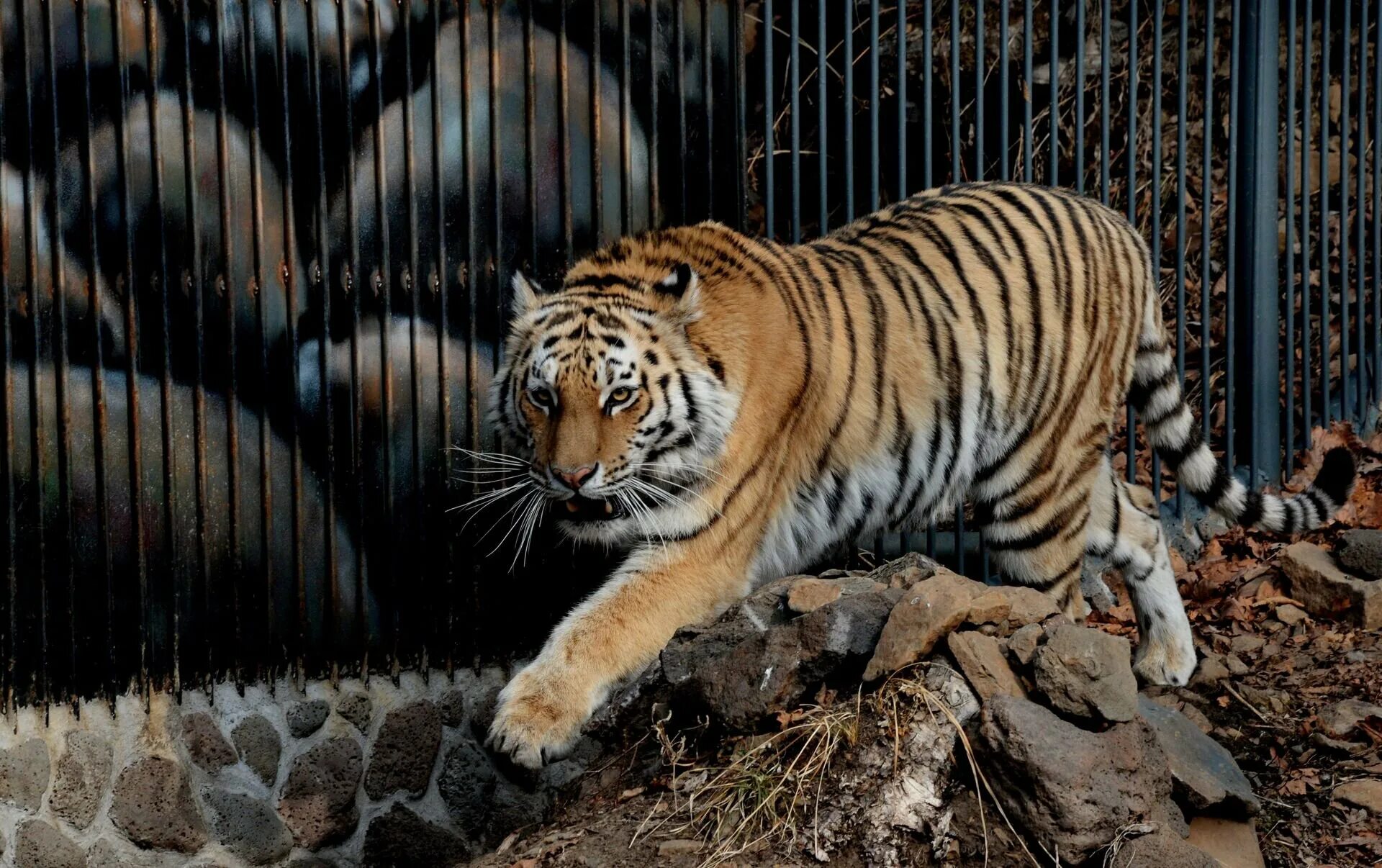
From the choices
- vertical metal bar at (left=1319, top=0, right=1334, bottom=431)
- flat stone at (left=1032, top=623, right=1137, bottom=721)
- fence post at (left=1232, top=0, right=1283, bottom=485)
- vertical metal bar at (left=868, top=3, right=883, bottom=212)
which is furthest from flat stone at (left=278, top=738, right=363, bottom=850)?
vertical metal bar at (left=1319, top=0, right=1334, bottom=431)

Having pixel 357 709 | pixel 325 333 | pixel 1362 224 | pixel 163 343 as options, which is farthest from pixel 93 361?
pixel 1362 224

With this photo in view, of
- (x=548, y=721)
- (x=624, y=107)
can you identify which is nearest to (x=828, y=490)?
(x=548, y=721)

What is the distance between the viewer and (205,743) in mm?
4699

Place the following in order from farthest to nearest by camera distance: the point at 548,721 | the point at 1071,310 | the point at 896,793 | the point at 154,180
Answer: the point at 1071,310
the point at 154,180
the point at 548,721
the point at 896,793

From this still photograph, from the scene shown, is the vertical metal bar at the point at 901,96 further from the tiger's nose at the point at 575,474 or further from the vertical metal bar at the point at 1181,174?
the tiger's nose at the point at 575,474

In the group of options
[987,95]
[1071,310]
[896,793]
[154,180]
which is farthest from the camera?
[987,95]

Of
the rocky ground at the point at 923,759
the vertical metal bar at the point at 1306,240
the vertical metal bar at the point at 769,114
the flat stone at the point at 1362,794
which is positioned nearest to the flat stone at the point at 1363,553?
the vertical metal bar at the point at 1306,240

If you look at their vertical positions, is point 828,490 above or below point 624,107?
below

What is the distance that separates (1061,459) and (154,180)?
315cm

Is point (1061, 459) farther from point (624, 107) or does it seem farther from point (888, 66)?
point (888, 66)

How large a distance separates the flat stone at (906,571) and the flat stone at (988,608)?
7.9 inches

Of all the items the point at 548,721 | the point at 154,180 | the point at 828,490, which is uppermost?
the point at 154,180

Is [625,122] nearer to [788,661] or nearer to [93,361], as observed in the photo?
[93,361]

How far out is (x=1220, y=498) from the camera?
529cm
